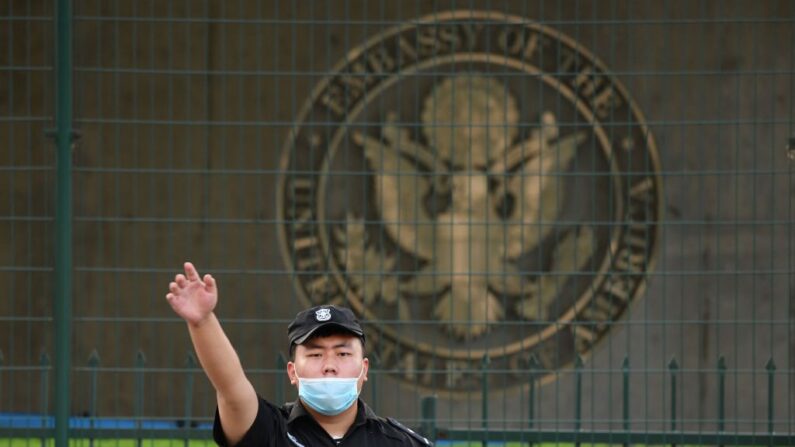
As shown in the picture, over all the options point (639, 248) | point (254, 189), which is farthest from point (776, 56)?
point (254, 189)

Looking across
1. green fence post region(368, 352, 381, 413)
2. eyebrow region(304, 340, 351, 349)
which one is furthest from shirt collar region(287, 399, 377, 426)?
green fence post region(368, 352, 381, 413)

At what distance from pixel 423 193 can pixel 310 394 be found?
18.0 feet

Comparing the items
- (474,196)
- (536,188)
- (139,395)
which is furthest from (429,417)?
(536,188)

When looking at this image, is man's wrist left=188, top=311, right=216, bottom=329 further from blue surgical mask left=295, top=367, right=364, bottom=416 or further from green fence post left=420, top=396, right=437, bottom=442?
green fence post left=420, top=396, right=437, bottom=442

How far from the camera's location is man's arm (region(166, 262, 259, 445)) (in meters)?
3.76

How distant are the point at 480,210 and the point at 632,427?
4.51ft

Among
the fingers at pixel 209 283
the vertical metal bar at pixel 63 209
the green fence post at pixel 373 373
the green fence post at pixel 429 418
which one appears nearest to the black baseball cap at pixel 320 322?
the fingers at pixel 209 283

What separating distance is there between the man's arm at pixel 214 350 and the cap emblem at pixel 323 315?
0.24 m

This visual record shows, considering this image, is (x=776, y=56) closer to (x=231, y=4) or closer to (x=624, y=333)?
(x=624, y=333)

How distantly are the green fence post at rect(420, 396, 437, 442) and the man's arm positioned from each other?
416 cm

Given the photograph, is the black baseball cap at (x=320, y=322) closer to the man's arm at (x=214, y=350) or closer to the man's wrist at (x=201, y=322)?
the man's arm at (x=214, y=350)

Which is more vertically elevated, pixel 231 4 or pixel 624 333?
pixel 231 4

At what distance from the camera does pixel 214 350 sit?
3.80m

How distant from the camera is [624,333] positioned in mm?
9719
